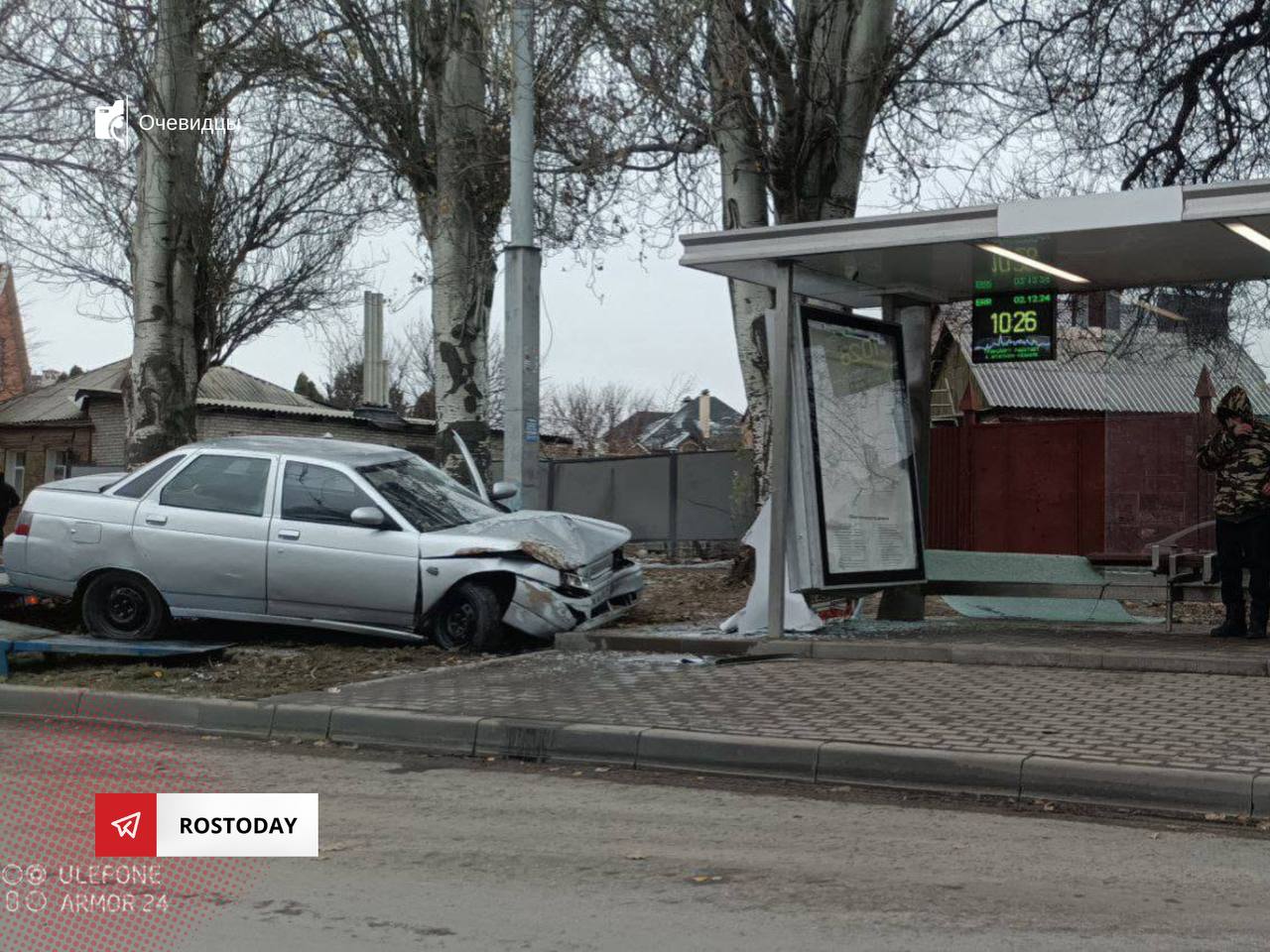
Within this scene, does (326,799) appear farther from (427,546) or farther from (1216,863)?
(427,546)

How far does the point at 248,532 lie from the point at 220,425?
27.6m

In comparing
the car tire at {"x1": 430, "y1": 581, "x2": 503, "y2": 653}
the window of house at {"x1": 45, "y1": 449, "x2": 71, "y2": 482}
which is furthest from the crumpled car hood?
the window of house at {"x1": 45, "y1": 449, "x2": 71, "y2": 482}

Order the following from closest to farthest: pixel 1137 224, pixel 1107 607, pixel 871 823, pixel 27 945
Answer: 1. pixel 27 945
2. pixel 871 823
3. pixel 1137 224
4. pixel 1107 607

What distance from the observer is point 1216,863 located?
5371mm

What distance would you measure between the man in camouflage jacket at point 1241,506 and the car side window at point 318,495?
6454mm

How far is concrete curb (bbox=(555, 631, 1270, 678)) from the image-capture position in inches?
373

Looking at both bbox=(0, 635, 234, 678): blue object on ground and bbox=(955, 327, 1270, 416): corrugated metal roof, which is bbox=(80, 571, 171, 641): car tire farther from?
bbox=(955, 327, 1270, 416): corrugated metal roof

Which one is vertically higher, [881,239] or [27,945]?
[881,239]

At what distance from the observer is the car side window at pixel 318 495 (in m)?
11.9

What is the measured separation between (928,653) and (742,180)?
695cm

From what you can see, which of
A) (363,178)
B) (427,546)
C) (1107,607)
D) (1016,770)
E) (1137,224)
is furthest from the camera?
(363,178)

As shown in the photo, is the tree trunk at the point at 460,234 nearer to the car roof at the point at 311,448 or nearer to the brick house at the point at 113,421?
the car roof at the point at 311,448

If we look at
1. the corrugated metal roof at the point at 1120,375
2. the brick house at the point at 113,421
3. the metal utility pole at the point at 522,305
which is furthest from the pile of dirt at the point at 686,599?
the brick house at the point at 113,421

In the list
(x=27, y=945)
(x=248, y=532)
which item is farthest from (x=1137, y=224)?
(x=27, y=945)
